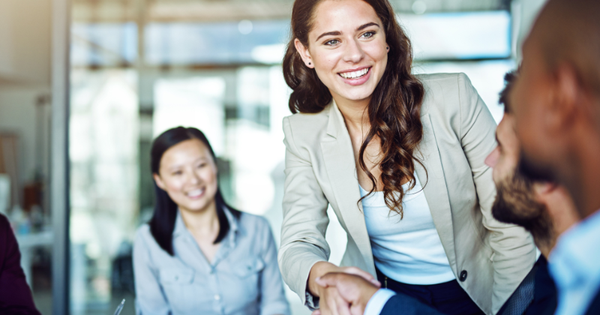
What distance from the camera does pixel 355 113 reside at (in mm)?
1591

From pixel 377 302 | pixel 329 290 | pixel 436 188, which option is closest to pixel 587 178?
pixel 377 302

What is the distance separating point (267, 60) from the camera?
5.79 m

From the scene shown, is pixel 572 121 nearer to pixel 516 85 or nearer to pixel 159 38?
pixel 516 85

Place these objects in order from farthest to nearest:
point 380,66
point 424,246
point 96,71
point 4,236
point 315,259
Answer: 1. point 96,71
2. point 4,236
3. point 424,246
4. point 380,66
5. point 315,259

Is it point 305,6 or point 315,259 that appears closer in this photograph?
point 315,259

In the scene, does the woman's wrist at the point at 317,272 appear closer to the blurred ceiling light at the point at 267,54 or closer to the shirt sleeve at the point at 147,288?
the shirt sleeve at the point at 147,288

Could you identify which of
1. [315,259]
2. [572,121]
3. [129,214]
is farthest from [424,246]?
[129,214]

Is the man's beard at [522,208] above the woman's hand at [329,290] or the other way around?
above

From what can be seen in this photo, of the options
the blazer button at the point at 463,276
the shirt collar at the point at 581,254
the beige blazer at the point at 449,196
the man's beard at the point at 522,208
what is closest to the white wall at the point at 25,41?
the beige blazer at the point at 449,196

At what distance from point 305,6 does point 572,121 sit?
1.01m

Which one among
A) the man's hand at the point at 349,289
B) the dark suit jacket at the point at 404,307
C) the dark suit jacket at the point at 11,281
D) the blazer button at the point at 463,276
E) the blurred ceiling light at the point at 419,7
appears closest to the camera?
the dark suit jacket at the point at 404,307

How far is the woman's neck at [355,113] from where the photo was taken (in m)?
1.57

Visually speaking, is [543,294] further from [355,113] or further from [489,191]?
[355,113]

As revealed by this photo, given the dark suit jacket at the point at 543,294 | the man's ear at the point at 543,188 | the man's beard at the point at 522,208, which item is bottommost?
the dark suit jacket at the point at 543,294
